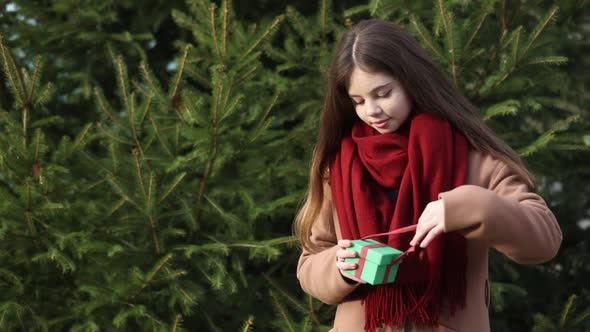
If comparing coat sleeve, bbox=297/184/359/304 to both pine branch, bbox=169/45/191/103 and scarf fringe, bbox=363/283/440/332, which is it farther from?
pine branch, bbox=169/45/191/103

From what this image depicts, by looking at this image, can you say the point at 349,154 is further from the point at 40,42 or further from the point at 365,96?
the point at 40,42

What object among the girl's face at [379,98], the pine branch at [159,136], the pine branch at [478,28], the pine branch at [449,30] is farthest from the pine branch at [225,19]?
the girl's face at [379,98]

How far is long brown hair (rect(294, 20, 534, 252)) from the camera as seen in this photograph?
6.70 feet

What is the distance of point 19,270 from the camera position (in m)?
3.13

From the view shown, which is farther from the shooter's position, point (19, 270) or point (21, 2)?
point (21, 2)

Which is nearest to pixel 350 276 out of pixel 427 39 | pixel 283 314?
pixel 283 314

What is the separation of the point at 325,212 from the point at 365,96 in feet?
1.31

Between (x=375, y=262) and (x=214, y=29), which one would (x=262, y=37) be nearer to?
(x=214, y=29)

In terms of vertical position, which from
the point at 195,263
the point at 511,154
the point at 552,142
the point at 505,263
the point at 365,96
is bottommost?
the point at 505,263

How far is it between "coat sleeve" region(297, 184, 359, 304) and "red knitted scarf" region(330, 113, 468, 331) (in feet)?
0.29

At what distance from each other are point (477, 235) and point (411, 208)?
222 mm

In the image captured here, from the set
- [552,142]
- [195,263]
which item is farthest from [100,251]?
[552,142]

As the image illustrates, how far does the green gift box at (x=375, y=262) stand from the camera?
1.86 metres

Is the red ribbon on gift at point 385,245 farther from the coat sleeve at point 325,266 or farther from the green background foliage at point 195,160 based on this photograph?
the green background foliage at point 195,160
